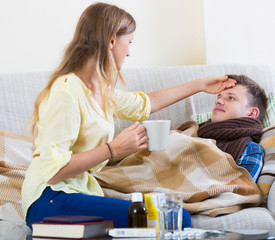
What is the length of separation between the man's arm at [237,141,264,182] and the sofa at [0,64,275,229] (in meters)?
0.03

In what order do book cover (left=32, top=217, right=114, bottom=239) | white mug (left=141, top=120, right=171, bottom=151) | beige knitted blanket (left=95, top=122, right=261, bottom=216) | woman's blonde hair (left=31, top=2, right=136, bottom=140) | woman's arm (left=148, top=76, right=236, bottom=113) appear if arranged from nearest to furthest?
book cover (left=32, top=217, right=114, bottom=239) < white mug (left=141, top=120, right=171, bottom=151) < woman's blonde hair (left=31, top=2, right=136, bottom=140) < beige knitted blanket (left=95, top=122, right=261, bottom=216) < woman's arm (left=148, top=76, right=236, bottom=113)

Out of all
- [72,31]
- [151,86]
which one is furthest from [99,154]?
[72,31]

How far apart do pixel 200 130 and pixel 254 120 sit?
246mm

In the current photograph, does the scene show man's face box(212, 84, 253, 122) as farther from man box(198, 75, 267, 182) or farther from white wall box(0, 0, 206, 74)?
white wall box(0, 0, 206, 74)

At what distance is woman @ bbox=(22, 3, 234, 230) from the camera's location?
156 centimetres

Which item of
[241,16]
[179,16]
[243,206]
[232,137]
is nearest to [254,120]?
[232,137]

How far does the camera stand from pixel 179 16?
3270mm

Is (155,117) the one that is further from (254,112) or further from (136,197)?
(136,197)

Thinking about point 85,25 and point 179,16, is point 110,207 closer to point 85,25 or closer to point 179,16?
point 85,25

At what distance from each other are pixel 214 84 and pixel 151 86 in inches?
13.6

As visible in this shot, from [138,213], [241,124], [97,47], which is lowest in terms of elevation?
[241,124]

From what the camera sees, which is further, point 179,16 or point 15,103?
point 179,16

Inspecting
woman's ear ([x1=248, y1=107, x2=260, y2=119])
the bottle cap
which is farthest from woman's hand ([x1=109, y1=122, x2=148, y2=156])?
woman's ear ([x1=248, y1=107, x2=260, y2=119])

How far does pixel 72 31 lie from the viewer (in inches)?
115
